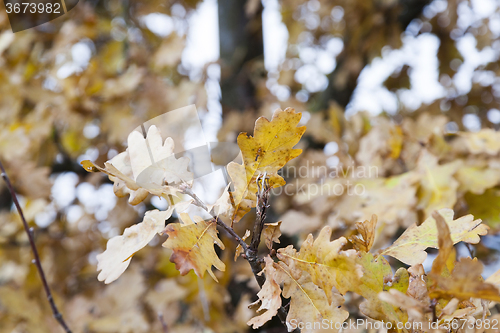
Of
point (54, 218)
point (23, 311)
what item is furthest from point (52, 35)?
point (23, 311)

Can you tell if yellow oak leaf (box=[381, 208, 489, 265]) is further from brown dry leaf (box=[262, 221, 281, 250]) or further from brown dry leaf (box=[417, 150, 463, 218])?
brown dry leaf (box=[417, 150, 463, 218])

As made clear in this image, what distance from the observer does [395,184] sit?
2.22ft

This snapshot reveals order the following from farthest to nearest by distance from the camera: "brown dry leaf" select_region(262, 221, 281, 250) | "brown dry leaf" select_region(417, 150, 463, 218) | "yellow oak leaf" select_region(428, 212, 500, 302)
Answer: "brown dry leaf" select_region(417, 150, 463, 218) → "brown dry leaf" select_region(262, 221, 281, 250) → "yellow oak leaf" select_region(428, 212, 500, 302)

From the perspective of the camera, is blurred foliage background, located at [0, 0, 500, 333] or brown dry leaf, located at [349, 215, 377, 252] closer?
brown dry leaf, located at [349, 215, 377, 252]

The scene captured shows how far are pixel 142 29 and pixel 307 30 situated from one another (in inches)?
36.5

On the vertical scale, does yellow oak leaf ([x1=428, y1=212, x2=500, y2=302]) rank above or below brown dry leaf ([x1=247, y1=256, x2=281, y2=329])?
above

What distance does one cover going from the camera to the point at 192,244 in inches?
11.6

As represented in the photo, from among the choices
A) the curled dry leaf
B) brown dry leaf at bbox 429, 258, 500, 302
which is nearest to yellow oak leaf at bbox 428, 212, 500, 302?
brown dry leaf at bbox 429, 258, 500, 302

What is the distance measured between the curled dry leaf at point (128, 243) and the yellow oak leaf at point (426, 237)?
239mm

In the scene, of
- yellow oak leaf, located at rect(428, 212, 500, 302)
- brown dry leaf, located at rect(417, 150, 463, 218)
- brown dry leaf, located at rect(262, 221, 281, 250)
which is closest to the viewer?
yellow oak leaf, located at rect(428, 212, 500, 302)

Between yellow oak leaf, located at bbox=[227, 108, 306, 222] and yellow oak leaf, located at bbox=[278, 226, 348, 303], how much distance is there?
67 millimetres

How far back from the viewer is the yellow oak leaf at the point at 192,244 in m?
0.28

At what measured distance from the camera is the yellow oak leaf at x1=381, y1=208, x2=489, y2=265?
31 cm

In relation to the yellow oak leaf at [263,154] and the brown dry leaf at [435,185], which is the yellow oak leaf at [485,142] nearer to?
the brown dry leaf at [435,185]
